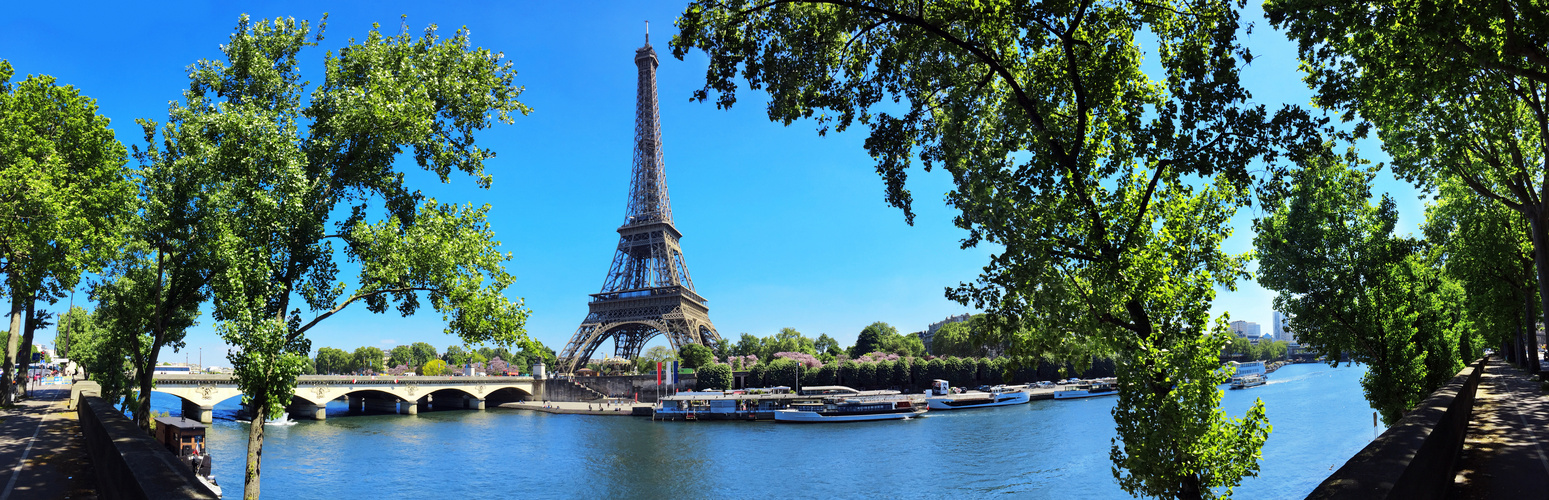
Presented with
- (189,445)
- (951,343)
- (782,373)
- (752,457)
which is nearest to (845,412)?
(752,457)

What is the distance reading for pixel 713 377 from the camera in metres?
87.3

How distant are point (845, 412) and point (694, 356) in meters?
33.0

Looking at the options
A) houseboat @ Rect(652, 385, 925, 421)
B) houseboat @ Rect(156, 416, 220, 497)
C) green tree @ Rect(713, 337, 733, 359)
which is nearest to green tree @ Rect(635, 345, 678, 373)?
green tree @ Rect(713, 337, 733, 359)

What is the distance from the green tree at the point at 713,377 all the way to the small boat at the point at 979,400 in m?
25.0

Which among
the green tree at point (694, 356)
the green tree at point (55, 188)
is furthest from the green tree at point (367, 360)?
the green tree at point (55, 188)

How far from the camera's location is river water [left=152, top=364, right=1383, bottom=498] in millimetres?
29922

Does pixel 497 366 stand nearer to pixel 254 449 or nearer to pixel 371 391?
pixel 371 391

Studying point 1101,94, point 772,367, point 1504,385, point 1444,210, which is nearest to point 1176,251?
point 1101,94

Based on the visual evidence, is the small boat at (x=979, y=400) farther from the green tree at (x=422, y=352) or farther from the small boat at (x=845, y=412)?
the green tree at (x=422, y=352)

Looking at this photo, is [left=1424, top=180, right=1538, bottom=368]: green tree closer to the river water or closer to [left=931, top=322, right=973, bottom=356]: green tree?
the river water

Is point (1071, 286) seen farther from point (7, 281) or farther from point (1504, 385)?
point (7, 281)

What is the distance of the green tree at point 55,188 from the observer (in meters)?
16.8

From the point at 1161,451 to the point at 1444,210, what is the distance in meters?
25.4

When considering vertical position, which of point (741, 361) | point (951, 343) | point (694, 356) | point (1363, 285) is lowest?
point (741, 361)
